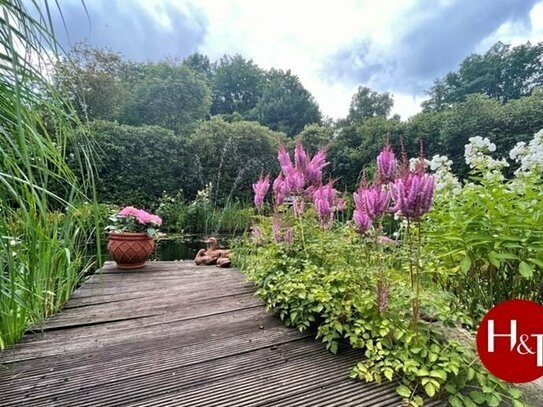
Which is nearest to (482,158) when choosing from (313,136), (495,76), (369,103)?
(313,136)

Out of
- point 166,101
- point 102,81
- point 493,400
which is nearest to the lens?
point 493,400

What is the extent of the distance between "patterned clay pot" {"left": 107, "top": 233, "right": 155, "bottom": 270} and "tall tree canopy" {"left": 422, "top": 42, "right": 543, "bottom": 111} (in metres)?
19.4

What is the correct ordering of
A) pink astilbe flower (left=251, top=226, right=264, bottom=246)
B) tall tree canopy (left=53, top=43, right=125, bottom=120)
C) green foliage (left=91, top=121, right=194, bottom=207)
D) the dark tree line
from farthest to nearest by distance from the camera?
1. tall tree canopy (left=53, top=43, right=125, bottom=120)
2. the dark tree line
3. green foliage (left=91, top=121, right=194, bottom=207)
4. pink astilbe flower (left=251, top=226, right=264, bottom=246)

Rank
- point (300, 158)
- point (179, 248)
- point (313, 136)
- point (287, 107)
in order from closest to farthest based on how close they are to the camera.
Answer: point (300, 158)
point (179, 248)
point (313, 136)
point (287, 107)

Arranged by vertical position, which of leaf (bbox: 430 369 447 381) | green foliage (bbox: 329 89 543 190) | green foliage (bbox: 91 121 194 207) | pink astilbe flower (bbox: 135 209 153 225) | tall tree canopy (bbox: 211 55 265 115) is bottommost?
leaf (bbox: 430 369 447 381)

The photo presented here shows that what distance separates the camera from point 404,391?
1021 millimetres

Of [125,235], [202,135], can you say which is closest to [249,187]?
[202,135]

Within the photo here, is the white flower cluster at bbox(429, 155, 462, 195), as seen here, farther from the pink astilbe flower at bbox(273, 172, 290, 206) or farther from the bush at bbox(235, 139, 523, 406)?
the pink astilbe flower at bbox(273, 172, 290, 206)

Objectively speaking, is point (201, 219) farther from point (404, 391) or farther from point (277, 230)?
point (404, 391)

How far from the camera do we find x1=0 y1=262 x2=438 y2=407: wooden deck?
3.36 feet

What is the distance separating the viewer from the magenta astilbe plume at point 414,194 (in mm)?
994

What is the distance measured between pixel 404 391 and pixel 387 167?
0.83m

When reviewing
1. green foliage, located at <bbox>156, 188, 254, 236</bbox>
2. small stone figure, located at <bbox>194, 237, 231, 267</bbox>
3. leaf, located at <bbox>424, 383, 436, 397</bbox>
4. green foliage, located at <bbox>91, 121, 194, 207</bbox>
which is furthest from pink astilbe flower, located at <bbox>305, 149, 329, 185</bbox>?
green foliage, located at <bbox>91, 121, 194, 207</bbox>

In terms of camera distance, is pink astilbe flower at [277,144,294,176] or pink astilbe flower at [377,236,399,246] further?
pink astilbe flower at [277,144,294,176]
